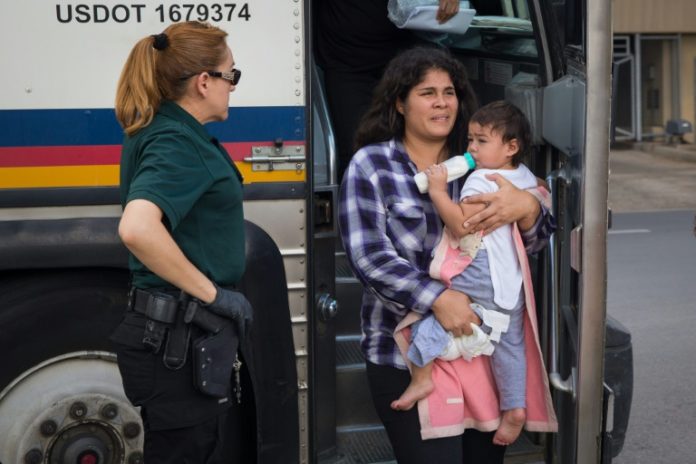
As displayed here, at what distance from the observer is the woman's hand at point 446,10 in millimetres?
3840

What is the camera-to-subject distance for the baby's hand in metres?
2.99

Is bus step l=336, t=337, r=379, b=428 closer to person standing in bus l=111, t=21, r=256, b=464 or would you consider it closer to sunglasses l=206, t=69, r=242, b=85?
person standing in bus l=111, t=21, r=256, b=464

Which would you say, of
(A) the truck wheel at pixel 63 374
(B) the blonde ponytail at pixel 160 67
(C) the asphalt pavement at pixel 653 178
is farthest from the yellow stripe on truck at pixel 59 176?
(C) the asphalt pavement at pixel 653 178

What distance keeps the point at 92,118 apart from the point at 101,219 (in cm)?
32

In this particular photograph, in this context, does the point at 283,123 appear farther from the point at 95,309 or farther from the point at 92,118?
the point at 95,309

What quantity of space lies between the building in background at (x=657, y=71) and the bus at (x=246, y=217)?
1921 centimetres

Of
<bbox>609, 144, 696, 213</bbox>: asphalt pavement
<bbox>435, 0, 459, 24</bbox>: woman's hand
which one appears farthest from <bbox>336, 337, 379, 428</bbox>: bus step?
<bbox>609, 144, 696, 213</bbox>: asphalt pavement

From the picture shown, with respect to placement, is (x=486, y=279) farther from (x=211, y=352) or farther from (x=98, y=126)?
(x=98, y=126)

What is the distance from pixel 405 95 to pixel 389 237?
1.45 feet

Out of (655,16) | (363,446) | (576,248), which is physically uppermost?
(655,16)

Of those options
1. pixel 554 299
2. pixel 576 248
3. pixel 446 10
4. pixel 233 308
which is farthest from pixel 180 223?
pixel 446 10

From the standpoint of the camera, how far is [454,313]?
2.96 m

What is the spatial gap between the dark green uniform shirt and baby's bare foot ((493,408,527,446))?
91 centimetres

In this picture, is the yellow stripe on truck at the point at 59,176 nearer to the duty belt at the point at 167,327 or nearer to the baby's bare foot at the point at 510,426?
the duty belt at the point at 167,327
